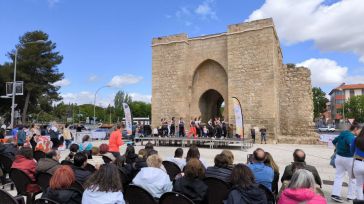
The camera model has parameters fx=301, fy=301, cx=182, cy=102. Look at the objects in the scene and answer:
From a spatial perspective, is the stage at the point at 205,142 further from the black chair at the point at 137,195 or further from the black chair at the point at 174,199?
the black chair at the point at 174,199

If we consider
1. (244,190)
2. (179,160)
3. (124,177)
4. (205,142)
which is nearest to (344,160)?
(179,160)

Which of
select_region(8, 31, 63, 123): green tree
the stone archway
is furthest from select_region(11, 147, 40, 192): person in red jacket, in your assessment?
select_region(8, 31, 63, 123): green tree

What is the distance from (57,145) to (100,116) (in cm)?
8044

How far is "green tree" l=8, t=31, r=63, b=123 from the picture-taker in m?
33.5

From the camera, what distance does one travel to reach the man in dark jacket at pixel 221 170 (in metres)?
4.20

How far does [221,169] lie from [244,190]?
1244 millimetres

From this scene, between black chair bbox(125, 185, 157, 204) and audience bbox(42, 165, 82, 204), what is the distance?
0.56 metres

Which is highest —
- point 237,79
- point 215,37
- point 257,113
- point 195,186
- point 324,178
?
point 215,37

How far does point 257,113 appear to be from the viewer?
1958cm

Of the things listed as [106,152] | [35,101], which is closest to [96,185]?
[106,152]

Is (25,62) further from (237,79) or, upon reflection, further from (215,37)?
(237,79)

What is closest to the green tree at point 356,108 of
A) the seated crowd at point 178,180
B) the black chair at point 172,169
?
the black chair at point 172,169

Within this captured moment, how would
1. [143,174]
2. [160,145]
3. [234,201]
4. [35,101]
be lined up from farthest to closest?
[35,101], [160,145], [143,174], [234,201]

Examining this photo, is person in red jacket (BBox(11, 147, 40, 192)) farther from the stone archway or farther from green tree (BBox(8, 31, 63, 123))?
green tree (BBox(8, 31, 63, 123))
